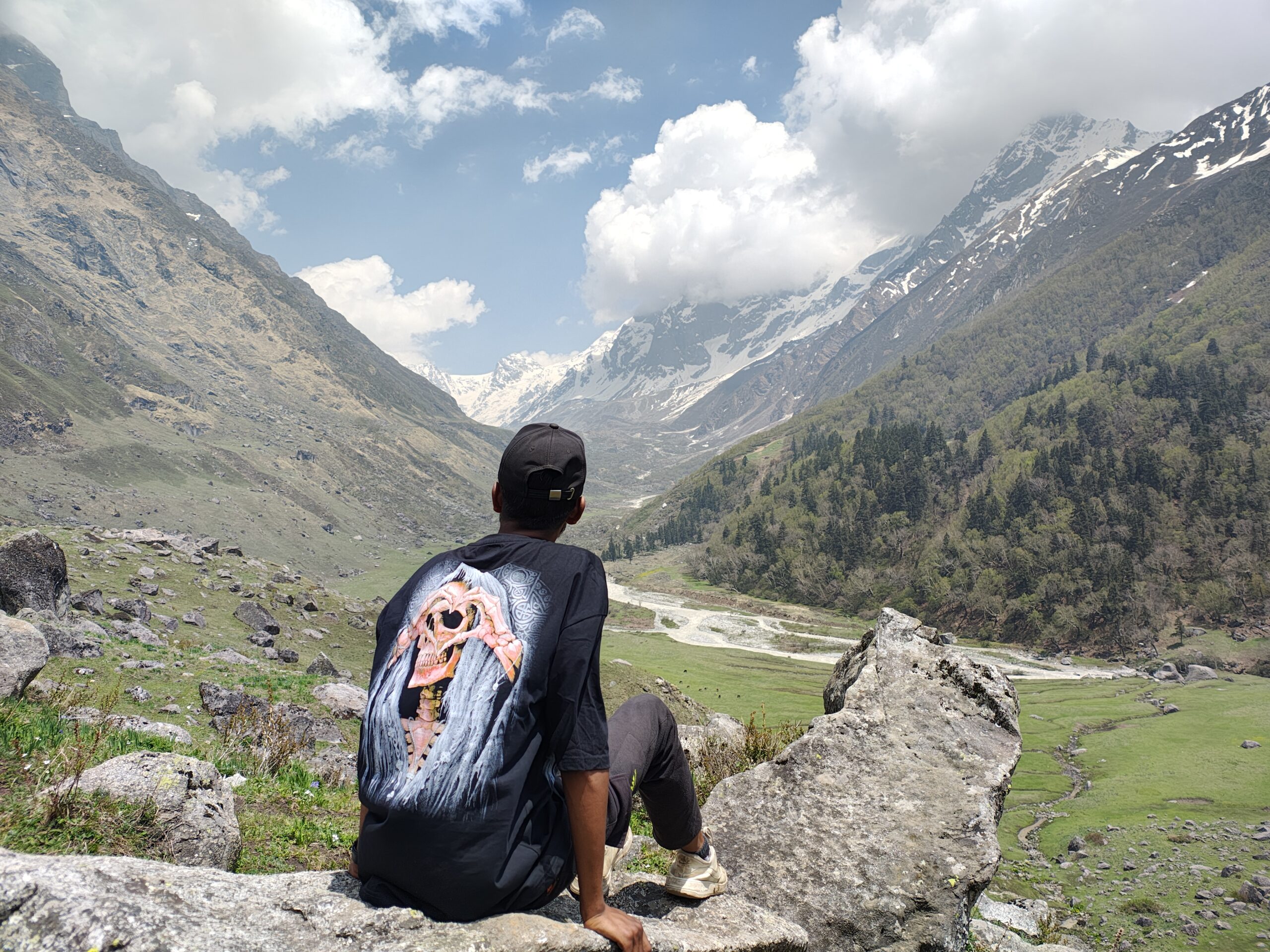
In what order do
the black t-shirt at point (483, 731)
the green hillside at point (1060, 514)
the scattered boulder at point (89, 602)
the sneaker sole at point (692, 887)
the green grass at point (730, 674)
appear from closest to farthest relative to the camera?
the black t-shirt at point (483, 731), the sneaker sole at point (692, 887), the scattered boulder at point (89, 602), the green grass at point (730, 674), the green hillside at point (1060, 514)

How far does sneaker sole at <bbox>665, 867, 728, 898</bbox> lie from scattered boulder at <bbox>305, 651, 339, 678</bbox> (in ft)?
66.7

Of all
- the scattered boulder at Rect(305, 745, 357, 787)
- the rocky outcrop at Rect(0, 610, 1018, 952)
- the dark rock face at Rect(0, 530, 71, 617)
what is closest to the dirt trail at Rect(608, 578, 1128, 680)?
the dark rock face at Rect(0, 530, 71, 617)

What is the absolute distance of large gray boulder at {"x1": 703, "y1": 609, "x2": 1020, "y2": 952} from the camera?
5.32m

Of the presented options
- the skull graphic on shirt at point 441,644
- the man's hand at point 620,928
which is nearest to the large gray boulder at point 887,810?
the man's hand at point 620,928

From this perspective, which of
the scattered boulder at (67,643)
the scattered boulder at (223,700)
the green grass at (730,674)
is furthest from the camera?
the green grass at (730,674)

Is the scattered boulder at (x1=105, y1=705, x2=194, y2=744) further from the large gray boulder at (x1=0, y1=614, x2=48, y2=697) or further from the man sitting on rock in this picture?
the man sitting on rock

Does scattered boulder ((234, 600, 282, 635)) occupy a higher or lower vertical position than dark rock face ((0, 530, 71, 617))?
lower

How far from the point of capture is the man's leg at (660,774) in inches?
156

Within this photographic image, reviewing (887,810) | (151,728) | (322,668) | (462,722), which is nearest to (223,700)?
(151,728)

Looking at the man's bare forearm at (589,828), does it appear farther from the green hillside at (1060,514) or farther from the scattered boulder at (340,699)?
the green hillside at (1060,514)

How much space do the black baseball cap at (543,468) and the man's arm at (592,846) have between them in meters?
1.49

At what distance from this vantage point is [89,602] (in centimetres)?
2048

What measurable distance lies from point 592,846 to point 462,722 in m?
0.90

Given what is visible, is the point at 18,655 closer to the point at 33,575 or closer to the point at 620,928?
the point at 620,928
